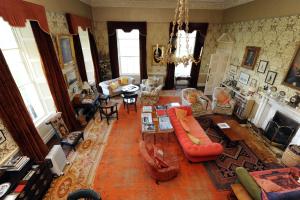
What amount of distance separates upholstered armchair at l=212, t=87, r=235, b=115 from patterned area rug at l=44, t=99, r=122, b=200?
4.12m

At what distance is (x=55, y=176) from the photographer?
333cm

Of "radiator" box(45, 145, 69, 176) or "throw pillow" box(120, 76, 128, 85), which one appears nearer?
"radiator" box(45, 145, 69, 176)

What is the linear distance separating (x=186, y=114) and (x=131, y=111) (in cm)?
232

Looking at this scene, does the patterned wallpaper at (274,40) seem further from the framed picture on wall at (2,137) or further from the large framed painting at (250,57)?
the framed picture on wall at (2,137)

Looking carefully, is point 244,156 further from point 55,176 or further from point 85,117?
point 85,117

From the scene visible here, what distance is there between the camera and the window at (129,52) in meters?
7.89

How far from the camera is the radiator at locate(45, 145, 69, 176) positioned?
124 inches

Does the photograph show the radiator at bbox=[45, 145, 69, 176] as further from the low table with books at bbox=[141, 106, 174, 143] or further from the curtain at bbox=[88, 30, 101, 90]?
the curtain at bbox=[88, 30, 101, 90]

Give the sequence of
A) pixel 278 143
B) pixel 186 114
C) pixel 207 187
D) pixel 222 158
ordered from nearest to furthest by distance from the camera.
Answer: pixel 207 187, pixel 222 158, pixel 278 143, pixel 186 114

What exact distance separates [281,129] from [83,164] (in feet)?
18.0

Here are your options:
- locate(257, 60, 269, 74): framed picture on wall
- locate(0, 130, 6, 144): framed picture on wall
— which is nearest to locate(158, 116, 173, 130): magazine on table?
locate(0, 130, 6, 144): framed picture on wall

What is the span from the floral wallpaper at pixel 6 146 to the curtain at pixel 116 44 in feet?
19.2

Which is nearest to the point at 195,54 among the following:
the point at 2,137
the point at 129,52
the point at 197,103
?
the point at 197,103

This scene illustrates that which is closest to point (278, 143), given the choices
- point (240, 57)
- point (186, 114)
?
point (186, 114)
